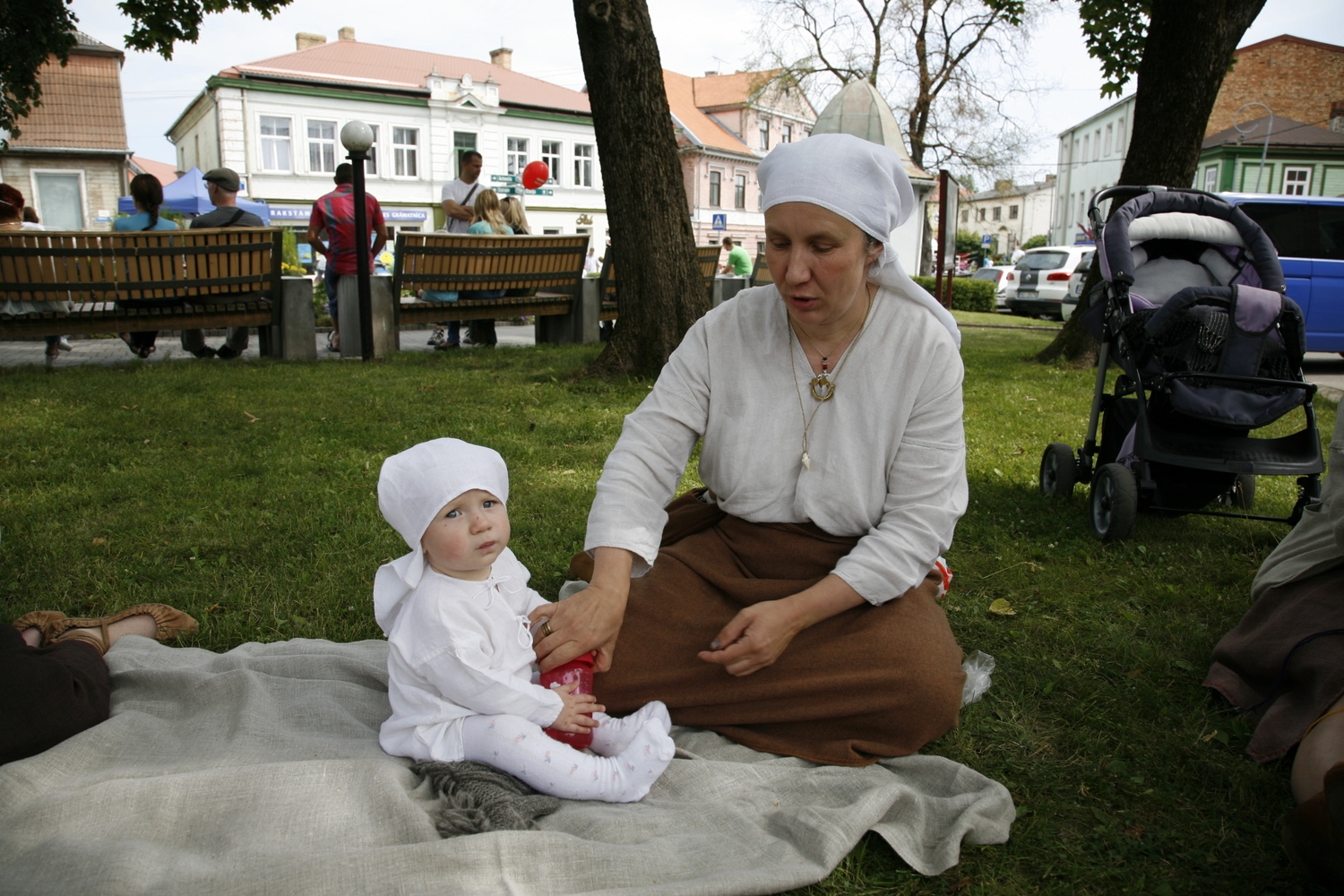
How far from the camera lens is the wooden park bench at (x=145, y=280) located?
24.6ft

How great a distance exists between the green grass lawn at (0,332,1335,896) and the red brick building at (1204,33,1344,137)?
4817 centimetres

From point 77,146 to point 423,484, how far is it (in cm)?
3901

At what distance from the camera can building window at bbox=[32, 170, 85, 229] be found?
111 feet

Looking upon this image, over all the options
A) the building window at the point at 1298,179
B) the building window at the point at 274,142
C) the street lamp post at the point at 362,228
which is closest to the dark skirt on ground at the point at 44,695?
the street lamp post at the point at 362,228

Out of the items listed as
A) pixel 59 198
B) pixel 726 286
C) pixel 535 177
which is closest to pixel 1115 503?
pixel 726 286

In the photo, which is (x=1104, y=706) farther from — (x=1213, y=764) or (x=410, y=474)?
(x=410, y=474)

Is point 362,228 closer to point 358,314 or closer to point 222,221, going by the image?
point 358,314

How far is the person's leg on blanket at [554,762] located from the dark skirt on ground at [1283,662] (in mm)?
1604

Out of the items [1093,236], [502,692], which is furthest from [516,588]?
[1093,236]

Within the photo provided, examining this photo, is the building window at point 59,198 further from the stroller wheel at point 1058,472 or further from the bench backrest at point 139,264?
the stroller wheel at point 1058,472

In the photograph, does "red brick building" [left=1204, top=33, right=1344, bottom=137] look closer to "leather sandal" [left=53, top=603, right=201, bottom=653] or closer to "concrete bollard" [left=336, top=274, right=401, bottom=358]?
"concrete bollard" [left=336, top=274, right=401, bottom=358]

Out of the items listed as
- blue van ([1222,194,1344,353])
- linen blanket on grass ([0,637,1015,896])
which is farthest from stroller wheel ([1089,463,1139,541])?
blue van ([1222,194,1344,353])

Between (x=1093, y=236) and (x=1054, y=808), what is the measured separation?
359 cm

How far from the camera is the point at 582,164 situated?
46375 mm
